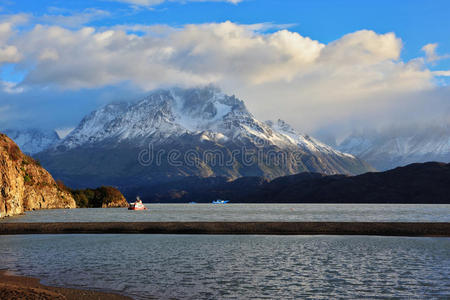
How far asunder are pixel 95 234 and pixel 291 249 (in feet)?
160

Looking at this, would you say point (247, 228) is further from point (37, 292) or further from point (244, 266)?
point (37, 292)

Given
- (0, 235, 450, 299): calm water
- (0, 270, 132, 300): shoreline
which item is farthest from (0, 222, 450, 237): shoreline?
(0, 270, 132, 300): shoreline

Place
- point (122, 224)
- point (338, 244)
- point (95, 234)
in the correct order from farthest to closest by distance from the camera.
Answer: point (122, 224) < point (95, 234) < point (338, 244)

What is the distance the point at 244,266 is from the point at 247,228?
4657 centimetres

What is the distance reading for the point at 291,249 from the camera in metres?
70.0

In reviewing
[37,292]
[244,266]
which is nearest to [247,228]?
[244,266]

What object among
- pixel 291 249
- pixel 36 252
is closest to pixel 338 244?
pixel 291 249

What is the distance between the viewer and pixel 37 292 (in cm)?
3506

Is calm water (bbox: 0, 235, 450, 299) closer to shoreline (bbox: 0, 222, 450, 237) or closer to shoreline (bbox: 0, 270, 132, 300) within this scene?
shoreline (bbox: 0, 270, 132, 300)

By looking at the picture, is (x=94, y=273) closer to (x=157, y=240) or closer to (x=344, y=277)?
(x=344, y=277)

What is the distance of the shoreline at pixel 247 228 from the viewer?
94.7 meters

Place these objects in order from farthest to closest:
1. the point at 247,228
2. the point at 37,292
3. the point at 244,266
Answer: the point at 247,228 < the point at 244,266 < the point at 37,292

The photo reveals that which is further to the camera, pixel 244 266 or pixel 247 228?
pixel 247 228

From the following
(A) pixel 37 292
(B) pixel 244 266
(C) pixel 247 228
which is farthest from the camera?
(C) pixel 247 228
